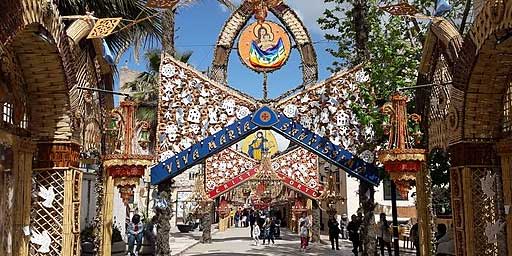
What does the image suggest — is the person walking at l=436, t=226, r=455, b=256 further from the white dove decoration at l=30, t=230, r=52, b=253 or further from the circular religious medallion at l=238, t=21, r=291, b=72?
the white dove decoration at l=30, t=230, r=52, b=253

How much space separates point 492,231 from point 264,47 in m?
6.65

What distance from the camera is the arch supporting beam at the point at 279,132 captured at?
11.7 metres

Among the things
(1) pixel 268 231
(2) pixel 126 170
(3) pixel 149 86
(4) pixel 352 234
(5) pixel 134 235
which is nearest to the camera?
(2) pixel 126 170

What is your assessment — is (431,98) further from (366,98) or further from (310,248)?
(310,248)

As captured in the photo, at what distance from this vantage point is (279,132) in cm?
1189

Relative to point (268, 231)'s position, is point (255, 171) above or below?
above

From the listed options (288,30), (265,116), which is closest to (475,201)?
(265,116)

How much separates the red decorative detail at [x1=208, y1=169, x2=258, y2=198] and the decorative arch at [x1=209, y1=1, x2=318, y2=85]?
11.6 metres

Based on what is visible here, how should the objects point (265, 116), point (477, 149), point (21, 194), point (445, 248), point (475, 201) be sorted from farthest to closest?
point (265, 116) < point (445, 248) < point (477, 149) < point (475, 201) < point (21, 194)

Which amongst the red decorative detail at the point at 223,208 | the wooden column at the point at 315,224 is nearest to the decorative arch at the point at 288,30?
the wooden column at the point at 315,224

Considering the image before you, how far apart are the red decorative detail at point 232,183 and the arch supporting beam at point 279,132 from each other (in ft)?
43.2

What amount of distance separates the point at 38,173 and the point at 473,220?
621 cm

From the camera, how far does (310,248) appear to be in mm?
22875

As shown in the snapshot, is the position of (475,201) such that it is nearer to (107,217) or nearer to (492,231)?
(492,231)
